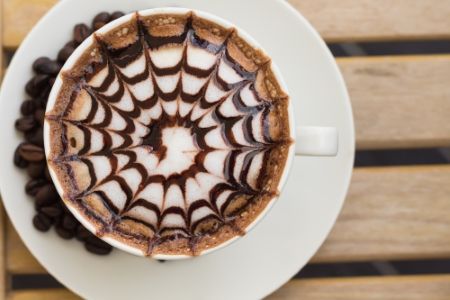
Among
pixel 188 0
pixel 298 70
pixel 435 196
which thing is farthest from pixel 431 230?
pixel 188 0

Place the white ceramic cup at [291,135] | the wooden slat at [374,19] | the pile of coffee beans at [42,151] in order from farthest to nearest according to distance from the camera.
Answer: the wooden slat at [374,19] < the pile of coffee beans at [42,151] < the white ceramic cup at [291,135]

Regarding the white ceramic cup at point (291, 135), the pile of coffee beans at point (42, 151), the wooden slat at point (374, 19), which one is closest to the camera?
the white ceramic cup at point (291, 135)

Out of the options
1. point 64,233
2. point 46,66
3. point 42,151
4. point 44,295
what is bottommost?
point 44,295

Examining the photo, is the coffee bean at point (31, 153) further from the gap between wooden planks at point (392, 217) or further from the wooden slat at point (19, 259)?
the gap between wooden planks at point (392, 217)

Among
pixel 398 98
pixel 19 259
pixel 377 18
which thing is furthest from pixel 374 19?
pixel 19 259

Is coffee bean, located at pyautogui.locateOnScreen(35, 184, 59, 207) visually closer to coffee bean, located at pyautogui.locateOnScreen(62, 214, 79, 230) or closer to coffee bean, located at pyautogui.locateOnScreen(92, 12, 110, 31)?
coffee bean, located at pyautogui.locateOnScreen(62, 214, 79, 230)

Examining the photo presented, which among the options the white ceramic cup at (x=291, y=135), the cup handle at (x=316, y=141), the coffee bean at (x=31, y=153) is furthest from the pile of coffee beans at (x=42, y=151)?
the cup handle at (x=316, y=141)

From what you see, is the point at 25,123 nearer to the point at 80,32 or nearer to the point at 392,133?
the point at 80,32

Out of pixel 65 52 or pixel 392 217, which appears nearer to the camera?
pixel 65 52
